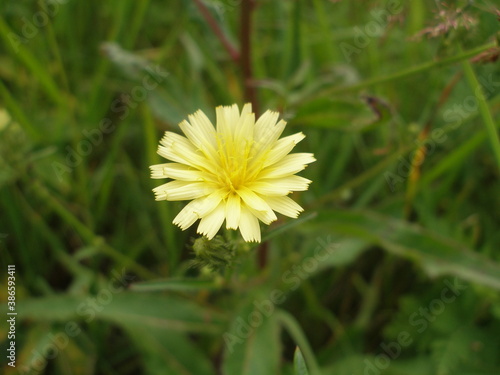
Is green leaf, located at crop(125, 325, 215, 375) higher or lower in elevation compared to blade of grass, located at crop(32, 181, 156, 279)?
lower

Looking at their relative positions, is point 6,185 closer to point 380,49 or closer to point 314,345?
point 314,345

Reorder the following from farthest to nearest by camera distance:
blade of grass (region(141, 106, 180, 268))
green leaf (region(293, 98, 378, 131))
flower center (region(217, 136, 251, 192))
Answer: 1. blade of grass (region(141, 106, 180, 268))
2. green leaf (region(293, 98, 378, 131))
3. flower center (region(217, 136, 251, 192))

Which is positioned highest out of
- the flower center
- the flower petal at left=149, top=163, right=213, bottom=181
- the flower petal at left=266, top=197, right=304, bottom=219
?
the flower center

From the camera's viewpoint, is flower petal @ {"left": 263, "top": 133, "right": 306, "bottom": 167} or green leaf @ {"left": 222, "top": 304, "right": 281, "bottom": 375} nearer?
flower petal @ {"left": 263, "top": 133, "right": 306, "bottom": 167}

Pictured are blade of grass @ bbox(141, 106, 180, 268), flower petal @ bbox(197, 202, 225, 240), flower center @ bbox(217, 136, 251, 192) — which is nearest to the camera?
flower petal @ bbox(197, 202, 225, 240)

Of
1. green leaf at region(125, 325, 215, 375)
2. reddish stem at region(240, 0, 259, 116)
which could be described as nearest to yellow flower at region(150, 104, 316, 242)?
reddish stem at region(240, 0, 259, 116)

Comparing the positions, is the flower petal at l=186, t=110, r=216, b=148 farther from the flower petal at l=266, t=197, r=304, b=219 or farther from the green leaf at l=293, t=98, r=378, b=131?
the green leaf at l=293, t=98, r=378, b=131
